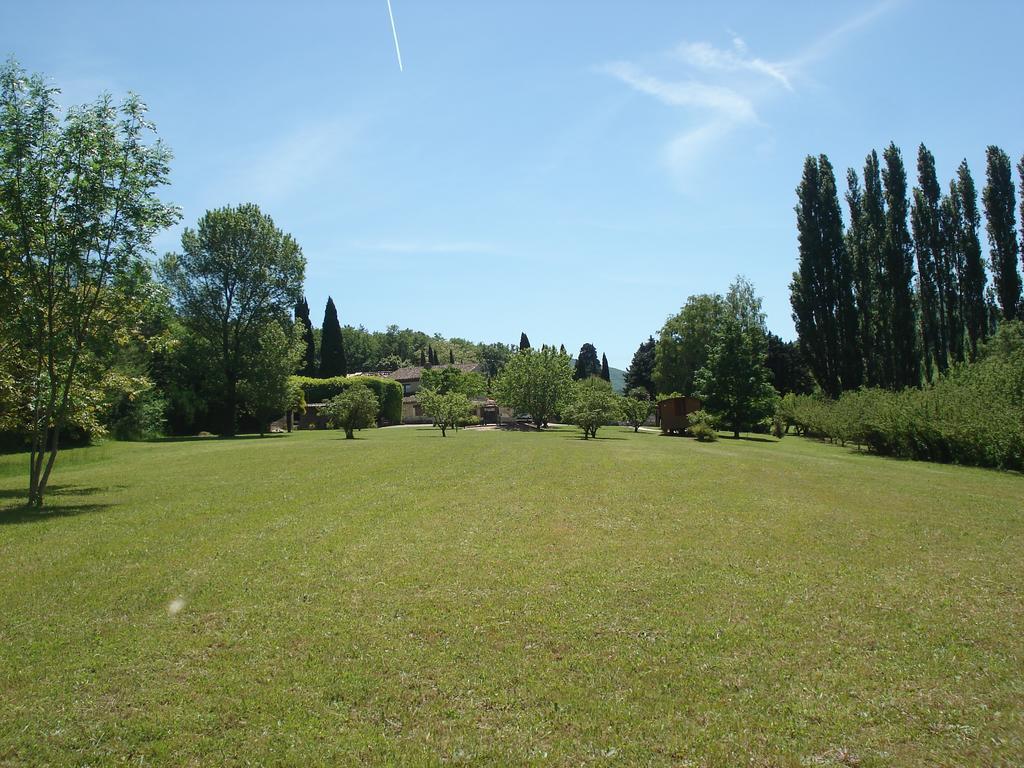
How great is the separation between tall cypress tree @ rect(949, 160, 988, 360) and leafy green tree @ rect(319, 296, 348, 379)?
58783 mm

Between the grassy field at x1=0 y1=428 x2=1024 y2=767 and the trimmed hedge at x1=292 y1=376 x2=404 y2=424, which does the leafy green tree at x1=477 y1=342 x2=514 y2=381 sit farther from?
the grassy field at x1=0 y1=428 x2=1024 y2=767

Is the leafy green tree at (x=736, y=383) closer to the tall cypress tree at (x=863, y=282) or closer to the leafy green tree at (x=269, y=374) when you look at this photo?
the tall cypress tree at (x=863, y=282)

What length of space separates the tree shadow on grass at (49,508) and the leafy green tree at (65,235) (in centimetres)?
58

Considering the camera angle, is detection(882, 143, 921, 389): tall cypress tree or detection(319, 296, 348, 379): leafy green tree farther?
detection(319, 296, 348, 379): leafy green tree

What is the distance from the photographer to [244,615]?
6.45 meters

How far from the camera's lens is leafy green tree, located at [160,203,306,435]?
43469 mm

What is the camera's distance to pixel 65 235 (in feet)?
45.7

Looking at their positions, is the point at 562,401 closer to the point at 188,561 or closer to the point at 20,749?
the point at 188,561

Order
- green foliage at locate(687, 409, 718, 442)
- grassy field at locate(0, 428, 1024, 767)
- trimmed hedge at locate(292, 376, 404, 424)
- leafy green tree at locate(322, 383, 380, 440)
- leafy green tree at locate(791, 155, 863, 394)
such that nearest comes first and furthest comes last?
1. grassy field at locate(0, 428, 1024, 767)
2. leafy green tree at locate(322, 383, 380, 440)
3. green foliage at locate(687, 409, 718, 442)
4. leafy green tree at locate(791, 155, 863, 394)
5. trimmed hedge at locate(292, 376, 404, 424)

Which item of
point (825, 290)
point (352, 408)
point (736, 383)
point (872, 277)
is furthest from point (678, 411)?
point (352, 408)

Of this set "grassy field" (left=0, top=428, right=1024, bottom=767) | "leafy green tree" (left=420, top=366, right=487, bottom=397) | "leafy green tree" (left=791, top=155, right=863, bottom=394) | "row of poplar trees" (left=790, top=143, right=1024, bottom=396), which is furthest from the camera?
"leafy green tree" (left=420, top=366, right=487, bottom=397)

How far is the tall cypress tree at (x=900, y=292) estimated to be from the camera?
42.7 metres

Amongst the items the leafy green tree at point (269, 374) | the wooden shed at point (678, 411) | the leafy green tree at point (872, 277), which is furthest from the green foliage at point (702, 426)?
the leafy green tree at point (269, 374)

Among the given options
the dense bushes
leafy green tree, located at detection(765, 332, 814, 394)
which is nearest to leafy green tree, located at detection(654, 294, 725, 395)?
leafy green tree, located at detection(765, 332, 814, 394)
